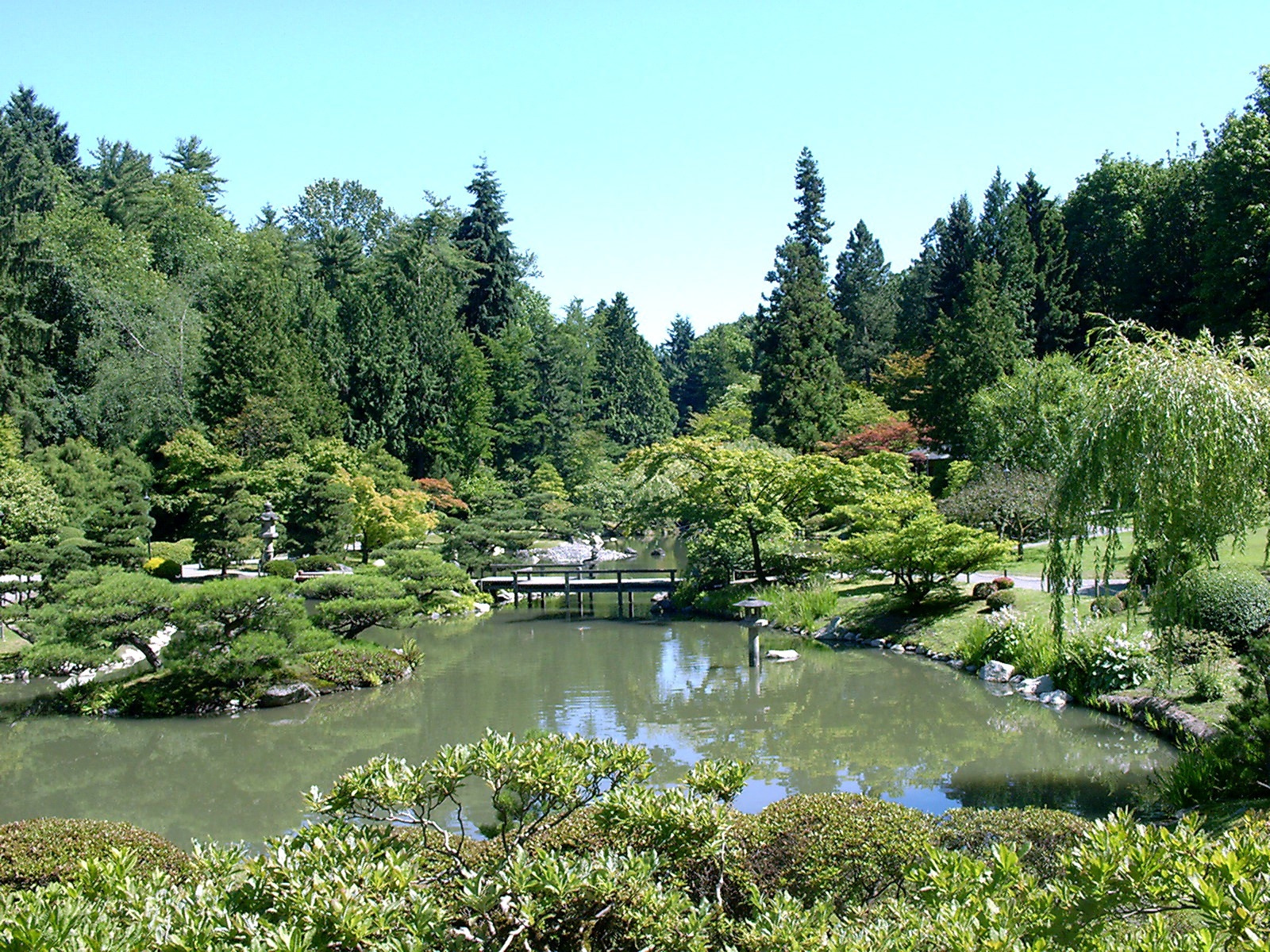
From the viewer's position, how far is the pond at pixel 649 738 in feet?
32.5

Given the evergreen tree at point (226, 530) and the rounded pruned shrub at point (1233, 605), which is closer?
the rounded pruned shrub at point (1233, 605)

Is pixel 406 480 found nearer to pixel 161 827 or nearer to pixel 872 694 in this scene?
pixel 872 694

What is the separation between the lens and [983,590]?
17641 mm

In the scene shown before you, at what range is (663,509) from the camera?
2314 cm

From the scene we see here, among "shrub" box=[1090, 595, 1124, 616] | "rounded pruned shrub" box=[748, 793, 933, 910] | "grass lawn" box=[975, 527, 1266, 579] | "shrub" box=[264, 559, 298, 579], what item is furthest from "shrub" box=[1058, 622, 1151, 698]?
"shrub" box=[264, 559, 298, 579]

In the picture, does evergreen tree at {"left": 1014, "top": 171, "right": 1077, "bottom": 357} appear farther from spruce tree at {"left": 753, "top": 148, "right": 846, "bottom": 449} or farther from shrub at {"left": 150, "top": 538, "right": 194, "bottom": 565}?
shrub at {"left": 150, "top": 538, "right": 194, "bottom": 565}

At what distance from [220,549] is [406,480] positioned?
23.7 feet

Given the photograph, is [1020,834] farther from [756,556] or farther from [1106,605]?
[756,556]

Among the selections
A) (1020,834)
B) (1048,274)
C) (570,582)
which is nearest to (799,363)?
(1048,274)

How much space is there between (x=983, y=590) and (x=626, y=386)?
32603 mm

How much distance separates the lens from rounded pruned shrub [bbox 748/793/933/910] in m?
5.24

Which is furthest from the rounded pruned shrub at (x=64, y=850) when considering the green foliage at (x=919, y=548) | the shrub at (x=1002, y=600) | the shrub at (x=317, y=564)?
the shrub at (x=317, y=564)

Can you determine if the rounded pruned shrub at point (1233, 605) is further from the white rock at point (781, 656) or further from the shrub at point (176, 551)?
the shrub at point (176, 551)

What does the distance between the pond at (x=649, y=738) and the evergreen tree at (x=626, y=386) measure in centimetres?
3025
